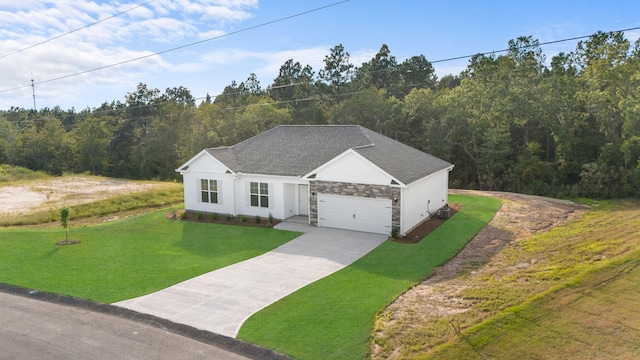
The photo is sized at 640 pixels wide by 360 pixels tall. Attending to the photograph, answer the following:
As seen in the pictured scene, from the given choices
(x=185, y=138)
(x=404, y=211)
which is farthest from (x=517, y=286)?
(x=185, y=138)

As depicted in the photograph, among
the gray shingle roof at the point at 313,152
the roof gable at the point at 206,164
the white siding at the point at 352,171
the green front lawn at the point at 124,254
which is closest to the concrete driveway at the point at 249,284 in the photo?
the green front lawn at the point at 124,254

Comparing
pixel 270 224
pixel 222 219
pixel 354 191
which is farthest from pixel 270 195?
pixel 354 191

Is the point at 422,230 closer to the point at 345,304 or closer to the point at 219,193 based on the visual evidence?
the point at 345,304

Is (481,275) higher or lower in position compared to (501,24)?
lower

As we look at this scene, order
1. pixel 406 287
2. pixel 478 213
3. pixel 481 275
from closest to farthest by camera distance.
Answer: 1. pixel 406 287
2. pixel 481 275
3. pixel 478 213

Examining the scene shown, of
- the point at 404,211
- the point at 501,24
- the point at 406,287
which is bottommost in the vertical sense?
the point at 406,287

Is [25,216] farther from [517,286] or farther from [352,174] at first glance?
[517,286]

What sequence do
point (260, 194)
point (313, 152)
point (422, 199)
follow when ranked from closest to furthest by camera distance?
point (422, 199)
point (260, 194)
point (313, 152)
